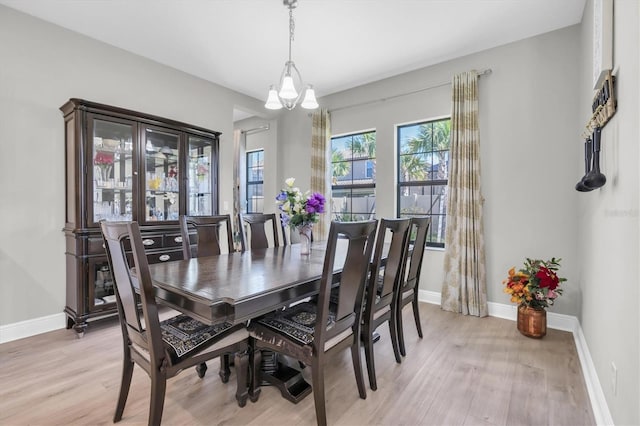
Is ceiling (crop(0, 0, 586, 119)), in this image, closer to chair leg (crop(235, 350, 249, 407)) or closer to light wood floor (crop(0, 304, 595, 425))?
chair leg (crop(235, 350, 249, 407))

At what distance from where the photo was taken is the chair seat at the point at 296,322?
1.64 metres

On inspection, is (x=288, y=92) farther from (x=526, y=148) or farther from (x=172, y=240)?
(x=526, y=148)

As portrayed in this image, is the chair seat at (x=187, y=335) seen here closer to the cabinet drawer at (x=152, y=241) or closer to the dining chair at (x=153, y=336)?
the dining chair at (x=153, y=336)

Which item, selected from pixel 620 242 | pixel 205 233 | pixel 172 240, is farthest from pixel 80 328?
pixel 620 242

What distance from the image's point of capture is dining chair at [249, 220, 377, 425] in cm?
154

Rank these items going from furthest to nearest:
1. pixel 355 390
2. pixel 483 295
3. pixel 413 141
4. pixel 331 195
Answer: pixel 331 195, pixel 413 141, pixel 483 295, pixel 355 390

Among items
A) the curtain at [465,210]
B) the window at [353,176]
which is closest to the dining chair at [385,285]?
the curtain at [465,210]

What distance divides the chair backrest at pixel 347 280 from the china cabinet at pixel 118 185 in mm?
1825

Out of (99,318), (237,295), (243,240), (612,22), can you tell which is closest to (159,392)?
(237,295)

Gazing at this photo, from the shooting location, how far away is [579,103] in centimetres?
279

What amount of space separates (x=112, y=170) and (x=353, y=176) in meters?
2.90

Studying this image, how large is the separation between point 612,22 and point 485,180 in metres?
1.86

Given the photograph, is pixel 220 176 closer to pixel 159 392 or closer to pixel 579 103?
pixel 159 392

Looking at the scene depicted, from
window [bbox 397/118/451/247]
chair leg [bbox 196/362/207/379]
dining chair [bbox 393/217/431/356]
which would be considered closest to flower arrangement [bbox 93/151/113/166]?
chair leg [bbox 196/362/207/379]
